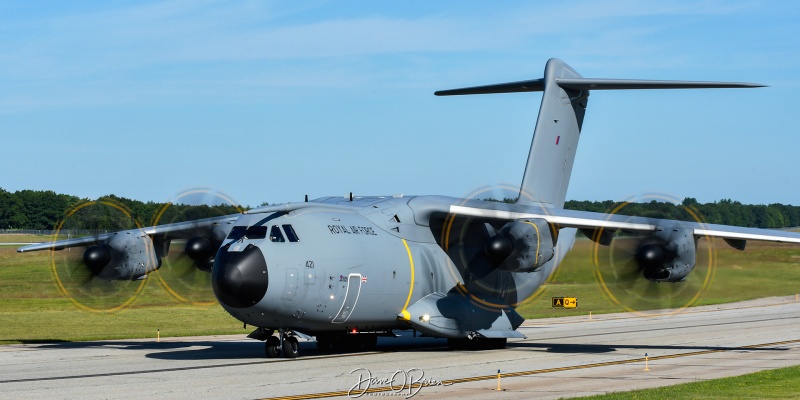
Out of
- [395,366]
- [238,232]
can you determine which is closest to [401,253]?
[395,366]

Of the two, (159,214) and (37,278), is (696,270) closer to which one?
(159,214)

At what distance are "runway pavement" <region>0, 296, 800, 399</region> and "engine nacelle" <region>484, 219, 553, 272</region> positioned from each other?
7.06 feet

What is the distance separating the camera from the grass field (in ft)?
93.0

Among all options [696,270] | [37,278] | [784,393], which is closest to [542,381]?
[784,393]

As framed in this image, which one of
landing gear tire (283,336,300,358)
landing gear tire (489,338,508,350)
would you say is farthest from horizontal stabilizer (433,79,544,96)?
landing gear tire (283,336,300,358)

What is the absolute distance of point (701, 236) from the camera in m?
24.1

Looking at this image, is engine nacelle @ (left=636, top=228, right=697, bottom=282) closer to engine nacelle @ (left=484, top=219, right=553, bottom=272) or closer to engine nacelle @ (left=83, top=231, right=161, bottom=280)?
engine nacelle @ (left=484, top=219, right=553, bottom=272)

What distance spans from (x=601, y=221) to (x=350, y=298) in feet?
20.3

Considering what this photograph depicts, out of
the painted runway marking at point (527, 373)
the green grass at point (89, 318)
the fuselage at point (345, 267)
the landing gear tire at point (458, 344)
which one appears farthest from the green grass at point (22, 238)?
the painted runway marking at point (527, 373)

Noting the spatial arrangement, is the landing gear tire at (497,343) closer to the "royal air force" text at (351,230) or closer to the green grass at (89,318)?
the "royal air force" text at (351,230)

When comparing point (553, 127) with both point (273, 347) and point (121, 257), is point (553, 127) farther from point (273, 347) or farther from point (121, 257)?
point (121, 257)

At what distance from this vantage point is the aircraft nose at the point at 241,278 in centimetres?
2044

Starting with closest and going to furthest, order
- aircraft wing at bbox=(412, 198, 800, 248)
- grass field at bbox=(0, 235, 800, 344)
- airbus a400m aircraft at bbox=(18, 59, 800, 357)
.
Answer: airbus a400m aircraft at bbox=(18, 59, 800, 357) < aircraft wing at bbox=(412, 198, 800, 248) < grass field at bbox=(0, 235, 800, 344)

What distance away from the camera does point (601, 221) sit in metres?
24.2
